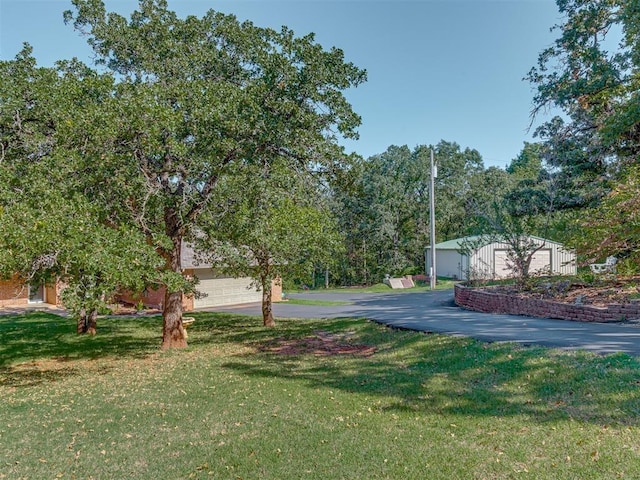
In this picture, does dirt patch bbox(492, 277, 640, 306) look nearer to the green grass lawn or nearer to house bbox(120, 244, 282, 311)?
the green grass lawn

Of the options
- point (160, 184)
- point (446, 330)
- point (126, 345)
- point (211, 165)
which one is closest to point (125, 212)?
point (160, 184)

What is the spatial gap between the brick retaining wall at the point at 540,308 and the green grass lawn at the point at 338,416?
374cm

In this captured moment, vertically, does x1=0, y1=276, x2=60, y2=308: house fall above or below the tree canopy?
below

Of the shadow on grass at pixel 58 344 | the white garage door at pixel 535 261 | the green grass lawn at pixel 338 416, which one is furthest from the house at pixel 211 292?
the white garage door at pixel 535 261

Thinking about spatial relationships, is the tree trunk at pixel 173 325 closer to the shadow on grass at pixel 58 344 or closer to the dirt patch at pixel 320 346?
the shadow on grass at pixel 58 344

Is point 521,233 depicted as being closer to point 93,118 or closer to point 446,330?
point 446,330

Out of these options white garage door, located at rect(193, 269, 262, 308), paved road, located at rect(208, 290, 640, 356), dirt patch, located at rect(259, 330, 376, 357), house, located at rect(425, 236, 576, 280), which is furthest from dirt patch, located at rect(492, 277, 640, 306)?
white garage door, located at rect(193, 269, 262, 308)

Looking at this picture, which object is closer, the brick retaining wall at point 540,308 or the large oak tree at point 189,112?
the large oak tree at point 189,112

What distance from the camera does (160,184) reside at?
9914 millimetres

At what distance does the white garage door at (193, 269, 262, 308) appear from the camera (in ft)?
73.3

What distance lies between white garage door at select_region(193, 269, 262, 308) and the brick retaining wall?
1080 cm

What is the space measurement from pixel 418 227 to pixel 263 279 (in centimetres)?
2793

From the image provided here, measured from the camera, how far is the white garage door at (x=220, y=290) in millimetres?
22344

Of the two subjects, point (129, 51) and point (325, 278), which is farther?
point (325, 278)
